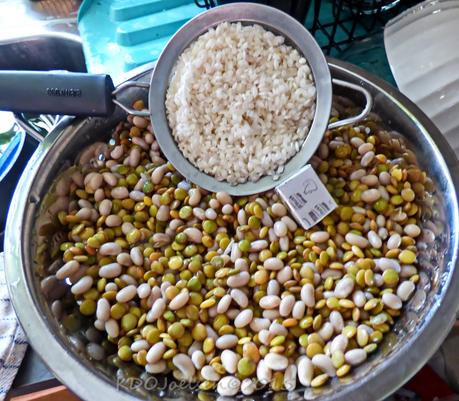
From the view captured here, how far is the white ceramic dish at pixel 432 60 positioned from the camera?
81 cm

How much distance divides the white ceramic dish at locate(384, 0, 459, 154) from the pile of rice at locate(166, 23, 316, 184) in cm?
19

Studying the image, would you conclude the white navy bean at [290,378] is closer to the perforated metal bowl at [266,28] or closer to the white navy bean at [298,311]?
the white navy bean at [298,311]

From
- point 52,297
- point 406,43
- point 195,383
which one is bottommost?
point 195,383

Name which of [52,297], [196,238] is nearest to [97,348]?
[52,297]

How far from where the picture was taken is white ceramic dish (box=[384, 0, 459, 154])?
807 mm

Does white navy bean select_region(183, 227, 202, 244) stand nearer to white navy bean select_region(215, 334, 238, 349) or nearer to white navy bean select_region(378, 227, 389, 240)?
white navy bean select_region(215, 334, 238, 349)

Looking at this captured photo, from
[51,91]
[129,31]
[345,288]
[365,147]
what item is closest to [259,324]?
[345,288]

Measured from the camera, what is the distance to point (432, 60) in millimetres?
815

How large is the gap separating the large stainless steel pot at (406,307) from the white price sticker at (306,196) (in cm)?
16

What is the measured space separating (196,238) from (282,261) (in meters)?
0.13

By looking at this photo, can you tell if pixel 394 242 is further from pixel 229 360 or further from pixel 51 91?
pixel 51 91

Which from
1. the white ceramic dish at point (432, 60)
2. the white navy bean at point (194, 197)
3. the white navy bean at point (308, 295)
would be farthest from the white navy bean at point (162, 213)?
the white ceramic dish at point (432, 60)

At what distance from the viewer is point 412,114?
0.76 metres

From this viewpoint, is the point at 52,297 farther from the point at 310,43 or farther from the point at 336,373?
the point at 310,43
